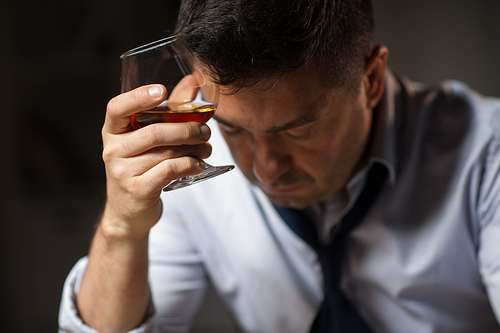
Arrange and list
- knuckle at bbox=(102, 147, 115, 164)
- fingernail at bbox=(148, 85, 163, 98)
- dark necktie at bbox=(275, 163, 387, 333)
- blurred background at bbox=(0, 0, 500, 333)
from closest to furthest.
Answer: fingernail at bbox=(148, 85, 163, 98) → knuckle at bbox=(102, 147, 115, 164) → dark necktie at bbox=(275, 163, 387, 333) → blurred background at bbox=(0, 0, 500, 333)

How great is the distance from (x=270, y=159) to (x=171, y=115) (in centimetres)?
30

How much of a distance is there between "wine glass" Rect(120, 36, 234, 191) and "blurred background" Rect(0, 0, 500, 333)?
2.02 meters

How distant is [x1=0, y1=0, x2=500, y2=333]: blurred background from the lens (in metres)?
2.65

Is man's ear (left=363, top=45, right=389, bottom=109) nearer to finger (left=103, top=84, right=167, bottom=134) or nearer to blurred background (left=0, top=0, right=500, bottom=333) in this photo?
finger (left=103, top=84, right=167, bottom=134)

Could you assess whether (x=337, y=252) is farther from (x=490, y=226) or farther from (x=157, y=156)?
(x=157, y=156)

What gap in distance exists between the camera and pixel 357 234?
1.26 meters

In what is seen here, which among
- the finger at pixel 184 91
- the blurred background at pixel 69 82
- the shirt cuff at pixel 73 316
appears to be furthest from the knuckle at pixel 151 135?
the blurred background at pixel 69 82

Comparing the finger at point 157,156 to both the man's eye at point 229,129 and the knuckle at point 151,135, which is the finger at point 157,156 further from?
the man's eye at point 229,129

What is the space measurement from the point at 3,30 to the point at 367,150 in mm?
2604

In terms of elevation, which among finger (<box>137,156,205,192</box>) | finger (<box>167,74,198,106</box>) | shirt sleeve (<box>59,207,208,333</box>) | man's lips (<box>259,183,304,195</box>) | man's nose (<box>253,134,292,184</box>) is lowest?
shirt sleeve (<box>59,207,208,333</box>)

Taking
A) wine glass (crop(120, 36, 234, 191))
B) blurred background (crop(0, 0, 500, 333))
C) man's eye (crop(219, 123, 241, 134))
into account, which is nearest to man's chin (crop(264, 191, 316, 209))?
man's eye (crop(219, 123, 241, 134))

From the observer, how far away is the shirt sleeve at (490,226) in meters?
1.07

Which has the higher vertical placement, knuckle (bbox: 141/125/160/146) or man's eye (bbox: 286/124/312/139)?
knuckle (bbox: 141/125/160/146)

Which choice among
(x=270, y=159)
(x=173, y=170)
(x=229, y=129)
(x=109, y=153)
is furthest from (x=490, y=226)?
(x=109, y=153)
